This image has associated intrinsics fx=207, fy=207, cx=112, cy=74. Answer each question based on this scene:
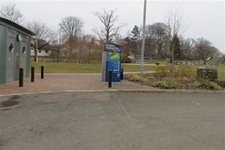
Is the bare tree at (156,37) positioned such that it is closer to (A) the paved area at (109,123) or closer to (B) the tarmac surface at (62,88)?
(B) the tarmac surface at (62,88)

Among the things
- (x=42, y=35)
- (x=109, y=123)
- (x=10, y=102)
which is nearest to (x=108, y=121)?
(x=109, y=123)

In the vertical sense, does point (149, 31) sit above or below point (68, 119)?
above

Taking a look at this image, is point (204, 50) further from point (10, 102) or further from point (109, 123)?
point (109, 123)

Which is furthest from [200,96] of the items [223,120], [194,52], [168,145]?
[194,52]

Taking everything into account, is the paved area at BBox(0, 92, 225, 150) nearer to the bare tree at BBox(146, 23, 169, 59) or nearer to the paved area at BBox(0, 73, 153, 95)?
the paved area at BBox(0, 73, 153, 95)

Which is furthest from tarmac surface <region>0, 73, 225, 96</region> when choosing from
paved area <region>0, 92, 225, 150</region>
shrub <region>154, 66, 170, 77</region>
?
shrub <region>154, 66, 170, 77</region>

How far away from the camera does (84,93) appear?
831 cm

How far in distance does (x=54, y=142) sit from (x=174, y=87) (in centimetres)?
725

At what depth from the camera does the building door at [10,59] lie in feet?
34.0

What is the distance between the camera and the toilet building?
979 cm

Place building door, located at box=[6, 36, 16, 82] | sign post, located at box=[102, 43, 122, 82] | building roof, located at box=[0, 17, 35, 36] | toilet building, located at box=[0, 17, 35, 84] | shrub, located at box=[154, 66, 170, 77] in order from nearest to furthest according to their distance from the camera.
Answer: building roof, located at box=[0, 17, 35, 36]
toilet building, located at box=[0, 17, 35, 84]
building door, located at box=[6, 36, 16, 82]
sign post, located at box=[102, 43, 122, 82]
shrub, located at box=[154, 66, 170, 77]

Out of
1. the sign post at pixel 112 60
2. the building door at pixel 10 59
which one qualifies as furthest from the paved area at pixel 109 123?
the building door at pixel 10 59

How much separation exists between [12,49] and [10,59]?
22.8 inches

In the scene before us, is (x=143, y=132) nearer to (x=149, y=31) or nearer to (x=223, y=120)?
(x=223, y=120)
